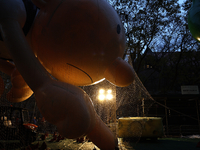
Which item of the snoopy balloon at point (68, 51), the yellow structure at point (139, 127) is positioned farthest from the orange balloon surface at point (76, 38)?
the yellow structure at point (139, 127)

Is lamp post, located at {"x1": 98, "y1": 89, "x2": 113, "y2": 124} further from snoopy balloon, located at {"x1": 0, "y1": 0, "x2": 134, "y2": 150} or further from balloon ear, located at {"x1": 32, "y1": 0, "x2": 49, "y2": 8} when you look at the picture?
balloon ear, located at {"x1": 32, "y1": 0, "x2": 49, "y2": 8}

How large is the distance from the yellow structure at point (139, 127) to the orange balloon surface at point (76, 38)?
151 inches

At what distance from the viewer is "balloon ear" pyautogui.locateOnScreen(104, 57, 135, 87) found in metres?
1.72

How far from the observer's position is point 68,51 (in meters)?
1.60

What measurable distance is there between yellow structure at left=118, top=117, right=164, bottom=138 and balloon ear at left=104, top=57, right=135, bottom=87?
12.1ft

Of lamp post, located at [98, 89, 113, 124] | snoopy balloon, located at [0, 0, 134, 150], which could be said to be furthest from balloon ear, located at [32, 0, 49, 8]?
lamp post, located at [98, 89, 113, 124]

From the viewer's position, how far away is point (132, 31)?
33.6 feet

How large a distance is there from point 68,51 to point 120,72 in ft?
1.86

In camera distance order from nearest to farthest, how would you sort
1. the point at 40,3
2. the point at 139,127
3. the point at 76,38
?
the point at 76,38, the point at 40,3, the point at 139,127

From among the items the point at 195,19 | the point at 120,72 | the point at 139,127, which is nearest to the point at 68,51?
the point at 120,72

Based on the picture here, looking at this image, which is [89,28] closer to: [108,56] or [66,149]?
[108,56]

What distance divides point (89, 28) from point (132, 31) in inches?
361

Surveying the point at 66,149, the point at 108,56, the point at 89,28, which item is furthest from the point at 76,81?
the point at 66,149

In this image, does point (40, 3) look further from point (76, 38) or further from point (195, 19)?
point (195, 19)
